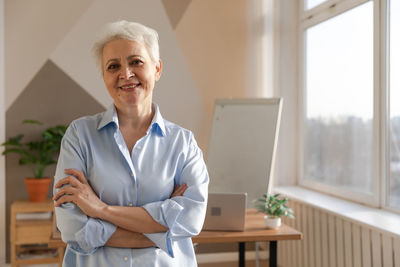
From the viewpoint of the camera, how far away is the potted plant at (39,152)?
3723mm

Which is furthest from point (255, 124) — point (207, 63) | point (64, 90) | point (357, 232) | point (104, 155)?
point (104, 155)

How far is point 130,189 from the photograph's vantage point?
1.51 meters

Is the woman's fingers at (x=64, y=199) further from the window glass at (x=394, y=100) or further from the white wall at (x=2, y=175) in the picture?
the white wall at (x=2, y=175)

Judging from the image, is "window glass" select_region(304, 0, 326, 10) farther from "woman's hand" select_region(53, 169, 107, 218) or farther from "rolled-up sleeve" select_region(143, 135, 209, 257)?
"woman's hand" select_region(53, 169, 107, 218)

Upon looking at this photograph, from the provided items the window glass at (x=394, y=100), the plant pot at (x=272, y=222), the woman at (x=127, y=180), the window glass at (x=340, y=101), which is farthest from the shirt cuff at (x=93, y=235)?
the window glass at (x=340, y=101)

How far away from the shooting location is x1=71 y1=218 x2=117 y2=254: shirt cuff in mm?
1433

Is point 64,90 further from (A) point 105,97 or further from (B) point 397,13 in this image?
(B) point 397,13

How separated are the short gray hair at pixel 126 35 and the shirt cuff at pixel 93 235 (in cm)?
59

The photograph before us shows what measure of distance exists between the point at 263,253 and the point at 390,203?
1593 millimetres

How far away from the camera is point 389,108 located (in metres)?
2.98

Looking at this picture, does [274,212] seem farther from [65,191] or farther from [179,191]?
[65,191]

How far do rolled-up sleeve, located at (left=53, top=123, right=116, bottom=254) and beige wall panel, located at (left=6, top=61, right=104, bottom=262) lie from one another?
257 centimetres

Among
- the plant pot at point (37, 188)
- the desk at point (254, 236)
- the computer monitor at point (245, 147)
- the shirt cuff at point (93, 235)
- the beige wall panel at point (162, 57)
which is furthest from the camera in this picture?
the beige wall panel at point (162, 57)

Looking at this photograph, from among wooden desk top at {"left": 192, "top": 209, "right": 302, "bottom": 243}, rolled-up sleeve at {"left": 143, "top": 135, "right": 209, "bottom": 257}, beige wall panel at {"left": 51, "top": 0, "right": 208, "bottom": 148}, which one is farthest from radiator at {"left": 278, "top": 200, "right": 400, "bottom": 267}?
rolled-up sleeve at {"left": 143, "top": 135, "right": 209, "bottom": 257}
